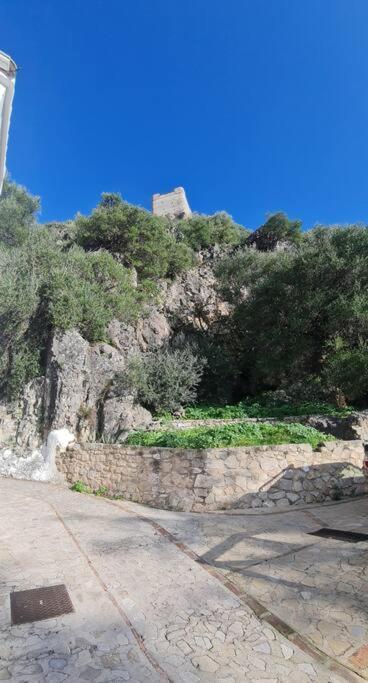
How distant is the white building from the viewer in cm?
281

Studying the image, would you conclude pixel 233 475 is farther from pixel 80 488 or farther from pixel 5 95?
pixel 5 95

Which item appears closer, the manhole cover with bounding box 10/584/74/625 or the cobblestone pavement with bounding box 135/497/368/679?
the cobblestone pavement with bounding box 135/497/368/679

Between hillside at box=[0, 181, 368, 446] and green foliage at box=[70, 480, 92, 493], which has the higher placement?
hillside at box=[0, 181, 368, 446]

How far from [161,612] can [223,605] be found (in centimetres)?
70

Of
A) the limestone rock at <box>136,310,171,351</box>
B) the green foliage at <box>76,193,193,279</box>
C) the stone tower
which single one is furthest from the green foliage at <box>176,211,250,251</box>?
the stone tower

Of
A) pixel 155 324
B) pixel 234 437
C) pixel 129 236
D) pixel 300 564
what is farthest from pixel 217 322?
pixel 300 564

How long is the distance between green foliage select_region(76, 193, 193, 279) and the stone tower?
899 inches

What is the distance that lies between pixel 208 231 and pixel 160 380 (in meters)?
16.4

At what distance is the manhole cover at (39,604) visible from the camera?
3.63 meters

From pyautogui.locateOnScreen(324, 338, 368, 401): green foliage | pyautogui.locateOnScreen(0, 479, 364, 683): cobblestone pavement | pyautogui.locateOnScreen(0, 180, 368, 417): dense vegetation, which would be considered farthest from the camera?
pyautogui.locateOnScreen(0, 180, 368, 417): dense vegetation

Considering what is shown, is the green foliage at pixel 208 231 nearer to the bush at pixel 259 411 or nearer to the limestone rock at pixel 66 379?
the bush at pixel 259 411

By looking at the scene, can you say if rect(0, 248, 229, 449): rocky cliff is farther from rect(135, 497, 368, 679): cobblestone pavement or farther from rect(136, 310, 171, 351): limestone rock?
rect(135, 497, 368, 679): cobblestone pavement

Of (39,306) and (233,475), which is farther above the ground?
(39,306)

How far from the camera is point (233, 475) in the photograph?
829 cm
